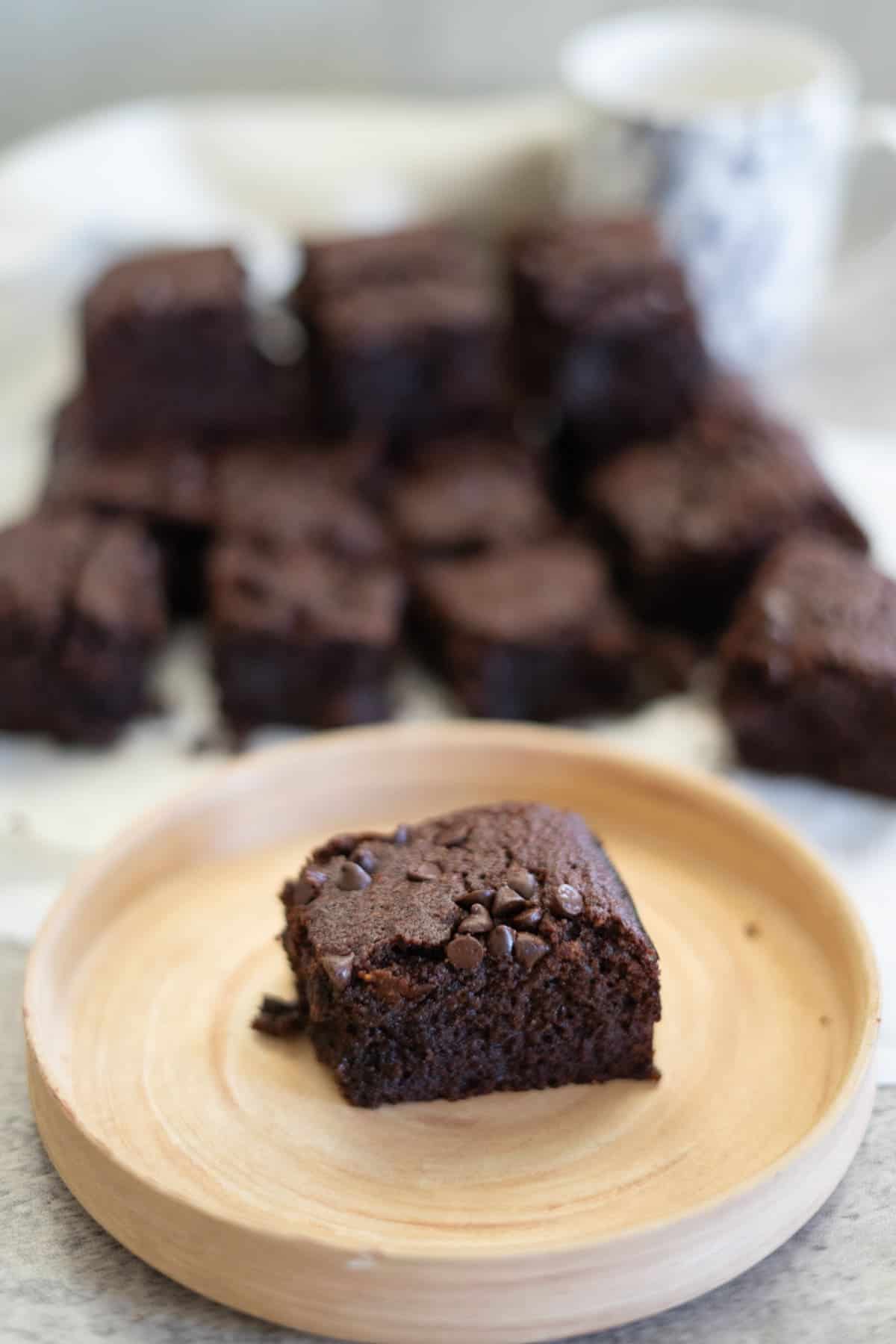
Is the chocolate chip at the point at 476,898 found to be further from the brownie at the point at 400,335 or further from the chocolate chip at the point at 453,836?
the brownie at the point at 400,335

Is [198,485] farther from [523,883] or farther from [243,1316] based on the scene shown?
[243,1316]

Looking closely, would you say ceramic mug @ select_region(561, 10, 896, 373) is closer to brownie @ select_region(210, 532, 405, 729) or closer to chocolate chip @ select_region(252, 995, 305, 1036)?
brownie @ select_region(210, 532, 405, 729)

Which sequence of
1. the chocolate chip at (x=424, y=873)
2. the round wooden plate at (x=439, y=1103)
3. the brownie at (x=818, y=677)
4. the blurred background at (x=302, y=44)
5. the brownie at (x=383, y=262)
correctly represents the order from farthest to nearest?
the blurred background at (x=302, y=44) < the brownie at (x=383, y=262) < the brownie at (x=818, y=677) < the chocolate chip at (x=424, y=873) < the round wooden plate at (x=439, y=1103)

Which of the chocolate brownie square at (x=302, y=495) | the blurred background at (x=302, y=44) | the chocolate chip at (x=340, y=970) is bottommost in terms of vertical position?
the chocolate brownie square at (x=302, y=495)

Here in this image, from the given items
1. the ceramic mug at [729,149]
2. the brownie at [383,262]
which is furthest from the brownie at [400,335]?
the ceramic mug at [729,149]

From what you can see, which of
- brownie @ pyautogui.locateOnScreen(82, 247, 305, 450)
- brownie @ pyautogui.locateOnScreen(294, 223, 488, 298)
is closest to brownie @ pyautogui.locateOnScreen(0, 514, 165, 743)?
brownie @ pyautogui.locateOnScreen(82, 247, 305, 450)

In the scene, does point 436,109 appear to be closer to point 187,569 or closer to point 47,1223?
point 187,569

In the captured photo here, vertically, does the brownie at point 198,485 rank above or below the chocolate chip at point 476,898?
below
